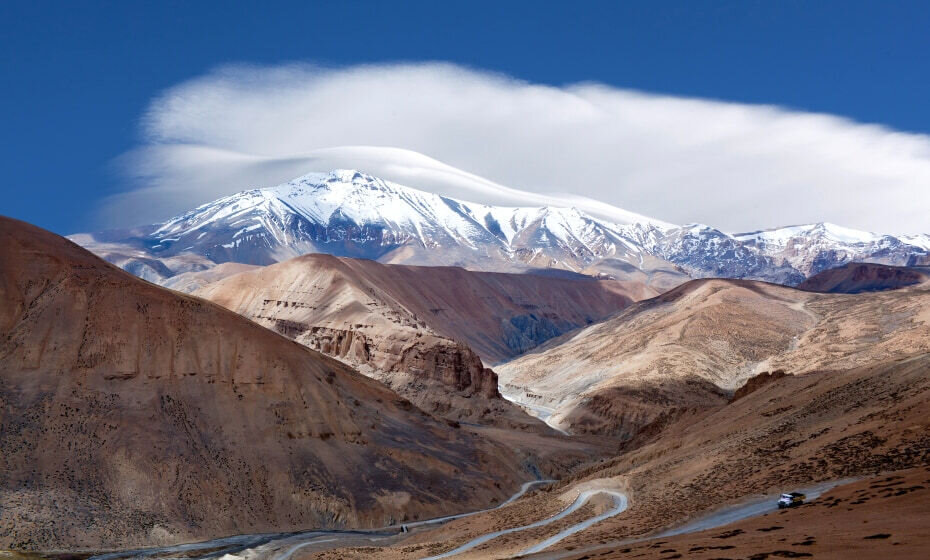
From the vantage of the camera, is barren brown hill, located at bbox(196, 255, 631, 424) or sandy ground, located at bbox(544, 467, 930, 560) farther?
barren brown hill, located at bbox(196, 255, 631, 424)

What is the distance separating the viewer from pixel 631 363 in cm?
16550

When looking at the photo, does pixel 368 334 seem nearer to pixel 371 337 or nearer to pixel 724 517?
pixel 371 337

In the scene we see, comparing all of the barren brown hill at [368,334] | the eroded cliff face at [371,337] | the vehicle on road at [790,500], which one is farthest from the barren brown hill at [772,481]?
the barren brown hill at [368,334]

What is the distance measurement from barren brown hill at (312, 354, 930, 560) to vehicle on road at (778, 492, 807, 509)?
55.1 inches

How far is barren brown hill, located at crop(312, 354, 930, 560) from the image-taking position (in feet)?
102

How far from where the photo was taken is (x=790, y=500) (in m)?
40.0

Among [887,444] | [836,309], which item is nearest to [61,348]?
[887,444]

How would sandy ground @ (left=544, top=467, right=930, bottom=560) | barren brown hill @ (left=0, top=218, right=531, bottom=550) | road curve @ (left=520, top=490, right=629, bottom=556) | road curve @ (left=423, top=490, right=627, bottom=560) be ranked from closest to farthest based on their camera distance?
sandy ground @ (left=544, top=467, right=930, bottom=560) → road curve @ (left=520, top=490, right=629, bottom=556) → road curve @ (left=423, top=490, right=627, bottom=560) → barren brown hill @ (left=0, top=218, right=531, bottom=550)

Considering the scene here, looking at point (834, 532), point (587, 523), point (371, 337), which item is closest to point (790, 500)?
point (834, 532)

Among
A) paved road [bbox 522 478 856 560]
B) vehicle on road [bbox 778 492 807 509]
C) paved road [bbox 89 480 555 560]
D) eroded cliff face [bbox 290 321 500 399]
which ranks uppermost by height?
eroded cliff face [bbox 290 321 500 399]

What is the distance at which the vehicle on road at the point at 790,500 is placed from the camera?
130 feet

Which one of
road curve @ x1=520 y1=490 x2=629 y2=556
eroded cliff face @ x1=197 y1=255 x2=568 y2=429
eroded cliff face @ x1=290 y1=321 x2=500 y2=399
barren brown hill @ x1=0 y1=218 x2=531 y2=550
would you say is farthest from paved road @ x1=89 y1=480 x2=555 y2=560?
eroded cliff face @ x1=290 y1=321 x2=500 y2=399

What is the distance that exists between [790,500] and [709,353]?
417 ft

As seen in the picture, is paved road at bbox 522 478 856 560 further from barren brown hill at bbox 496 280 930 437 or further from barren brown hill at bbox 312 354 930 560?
barren brown hill at bbox 496 280 930 437
